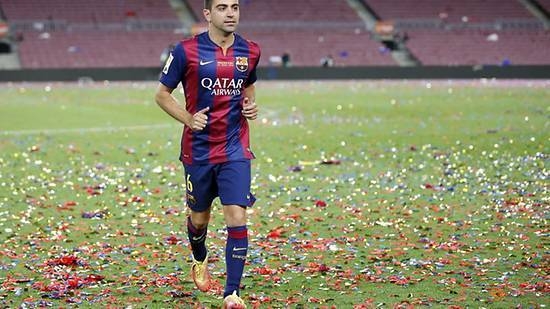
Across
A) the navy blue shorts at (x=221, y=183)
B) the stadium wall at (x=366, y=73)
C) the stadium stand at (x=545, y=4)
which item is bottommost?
the stadium stand at (x=545, y=4)

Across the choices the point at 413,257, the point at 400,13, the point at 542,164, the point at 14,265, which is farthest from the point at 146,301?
the point at 400,13

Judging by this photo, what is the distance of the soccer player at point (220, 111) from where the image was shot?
8156 millimetres

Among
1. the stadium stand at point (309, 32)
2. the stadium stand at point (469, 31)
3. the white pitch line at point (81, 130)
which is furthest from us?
the stadium stand at point (469, 31)

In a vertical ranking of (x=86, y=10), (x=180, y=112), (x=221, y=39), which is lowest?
(x=86, y=10)

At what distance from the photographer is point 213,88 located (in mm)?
8227

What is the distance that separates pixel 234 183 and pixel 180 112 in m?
0.70

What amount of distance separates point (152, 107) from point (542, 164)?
63.0ft

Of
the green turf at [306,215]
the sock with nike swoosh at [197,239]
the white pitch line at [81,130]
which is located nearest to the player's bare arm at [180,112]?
the sock with nike swoosh at [197,239]

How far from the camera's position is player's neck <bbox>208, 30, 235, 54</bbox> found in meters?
8.23

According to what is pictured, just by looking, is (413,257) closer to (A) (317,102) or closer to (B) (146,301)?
(B) (146,301)

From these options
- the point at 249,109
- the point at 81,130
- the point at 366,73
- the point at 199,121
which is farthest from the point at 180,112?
the point at 366,73

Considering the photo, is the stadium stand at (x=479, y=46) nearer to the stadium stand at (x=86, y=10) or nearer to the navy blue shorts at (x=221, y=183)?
the stadium stand at (x=86, y=10)

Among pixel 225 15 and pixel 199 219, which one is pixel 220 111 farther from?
pixel 199 219

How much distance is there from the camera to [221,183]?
8250mm
